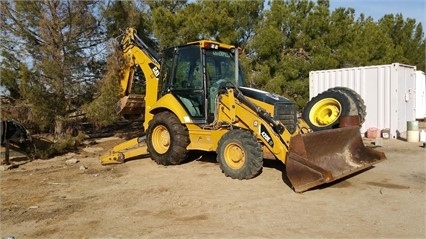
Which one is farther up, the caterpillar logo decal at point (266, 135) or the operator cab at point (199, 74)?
the operator cab at point (199, 74)

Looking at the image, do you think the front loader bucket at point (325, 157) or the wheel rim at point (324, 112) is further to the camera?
the wheel rim at point (324, 112)

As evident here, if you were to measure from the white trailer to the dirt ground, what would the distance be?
142 inches

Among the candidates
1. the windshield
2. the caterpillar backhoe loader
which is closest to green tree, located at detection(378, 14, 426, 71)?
the caterpillar backhoe loader

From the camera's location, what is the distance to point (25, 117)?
955 centimetres

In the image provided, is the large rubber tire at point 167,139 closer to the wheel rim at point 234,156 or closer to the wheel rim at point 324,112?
the wheel rim at point 234,156

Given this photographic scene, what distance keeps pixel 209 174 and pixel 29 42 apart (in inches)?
226

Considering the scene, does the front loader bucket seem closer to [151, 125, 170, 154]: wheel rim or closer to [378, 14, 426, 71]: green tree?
[151, 125, 170, 154]: wheel rim

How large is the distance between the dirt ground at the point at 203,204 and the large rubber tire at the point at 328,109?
165 cm

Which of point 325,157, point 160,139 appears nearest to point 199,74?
point 160,139

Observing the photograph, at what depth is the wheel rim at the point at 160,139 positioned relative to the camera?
27.2 feet

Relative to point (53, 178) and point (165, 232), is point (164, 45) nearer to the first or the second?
point (53, 178)

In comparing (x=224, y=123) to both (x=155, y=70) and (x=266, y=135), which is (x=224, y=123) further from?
(x=155, y=70)

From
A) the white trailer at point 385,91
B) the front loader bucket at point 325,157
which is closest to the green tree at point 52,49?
the front loader bucket at point 325,157

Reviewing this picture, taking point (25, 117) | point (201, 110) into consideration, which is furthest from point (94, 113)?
point (201, 110)
